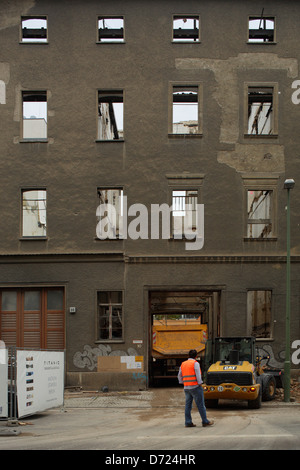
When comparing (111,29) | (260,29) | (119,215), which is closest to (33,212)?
(119,215)

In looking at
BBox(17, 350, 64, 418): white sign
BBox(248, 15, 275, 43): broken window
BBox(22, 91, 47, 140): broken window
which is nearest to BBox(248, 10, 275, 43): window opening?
BBox(248, 15, 275, 43): broken window

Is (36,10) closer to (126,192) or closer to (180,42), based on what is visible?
(180,42)

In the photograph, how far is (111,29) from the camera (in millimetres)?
25938

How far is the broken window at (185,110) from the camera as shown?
25578 millimetres

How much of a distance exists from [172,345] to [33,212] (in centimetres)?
808

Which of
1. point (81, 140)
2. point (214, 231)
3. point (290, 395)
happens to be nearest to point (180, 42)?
point (81, 140)

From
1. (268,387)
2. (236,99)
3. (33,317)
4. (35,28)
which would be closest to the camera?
(268,387)

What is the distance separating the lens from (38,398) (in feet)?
55.4

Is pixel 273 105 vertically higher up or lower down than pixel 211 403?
higher up

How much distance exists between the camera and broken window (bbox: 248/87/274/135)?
2562cm

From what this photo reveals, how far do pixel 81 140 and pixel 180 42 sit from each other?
5.77 metres

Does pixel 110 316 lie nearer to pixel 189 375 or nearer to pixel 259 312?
pixel 259 312

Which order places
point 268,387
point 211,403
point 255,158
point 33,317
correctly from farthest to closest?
point 255,158, point 33,317, point 268,387, point 211,403

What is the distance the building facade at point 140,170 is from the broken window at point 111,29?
0.07 m
